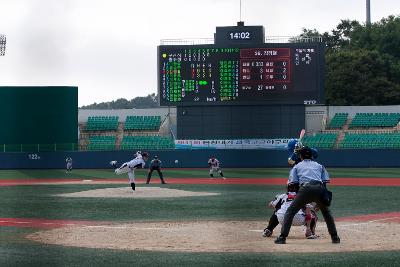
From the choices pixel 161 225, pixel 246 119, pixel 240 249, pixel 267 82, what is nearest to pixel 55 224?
pixel 161 225

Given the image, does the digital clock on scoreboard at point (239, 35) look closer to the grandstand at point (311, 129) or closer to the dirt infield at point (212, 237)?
the grandstand at point (311, 129)

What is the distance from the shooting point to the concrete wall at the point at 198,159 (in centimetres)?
5097

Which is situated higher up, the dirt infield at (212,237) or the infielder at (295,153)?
the infielder at (295,153)

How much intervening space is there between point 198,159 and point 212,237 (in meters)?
37.6

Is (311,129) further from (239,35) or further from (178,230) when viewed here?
(178,230)

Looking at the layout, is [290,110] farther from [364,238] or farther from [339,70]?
[364,238]

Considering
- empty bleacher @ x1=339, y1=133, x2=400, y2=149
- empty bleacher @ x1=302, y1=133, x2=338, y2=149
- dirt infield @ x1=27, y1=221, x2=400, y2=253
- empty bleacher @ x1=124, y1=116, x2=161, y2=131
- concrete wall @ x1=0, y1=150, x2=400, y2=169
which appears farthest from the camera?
empty bleacher @ x1=124, y1=116, x2=161, y2=131

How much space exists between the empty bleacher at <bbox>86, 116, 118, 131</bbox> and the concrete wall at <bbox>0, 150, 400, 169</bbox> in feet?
14.5

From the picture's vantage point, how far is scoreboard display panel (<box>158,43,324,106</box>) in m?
42.8

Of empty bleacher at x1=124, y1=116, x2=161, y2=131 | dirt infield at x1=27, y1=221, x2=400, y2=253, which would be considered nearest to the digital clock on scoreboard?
empty bleacher at x1=124, y1=116, x2=161, y2=131

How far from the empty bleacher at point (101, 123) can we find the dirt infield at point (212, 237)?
3981 centimetres

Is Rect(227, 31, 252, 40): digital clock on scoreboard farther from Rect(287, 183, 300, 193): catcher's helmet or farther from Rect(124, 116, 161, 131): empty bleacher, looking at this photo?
Rect(287, 183, 300, 193): catcher's helmet

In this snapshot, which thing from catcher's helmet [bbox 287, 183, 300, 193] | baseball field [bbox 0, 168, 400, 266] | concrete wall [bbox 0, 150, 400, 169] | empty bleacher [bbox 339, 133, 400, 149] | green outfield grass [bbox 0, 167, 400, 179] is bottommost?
green outfield grass [bbox 0, 167, 400, 179]

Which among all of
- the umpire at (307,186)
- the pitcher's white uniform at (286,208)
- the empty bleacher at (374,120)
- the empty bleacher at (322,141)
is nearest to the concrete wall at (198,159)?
the empty bleacher at (322,141)
